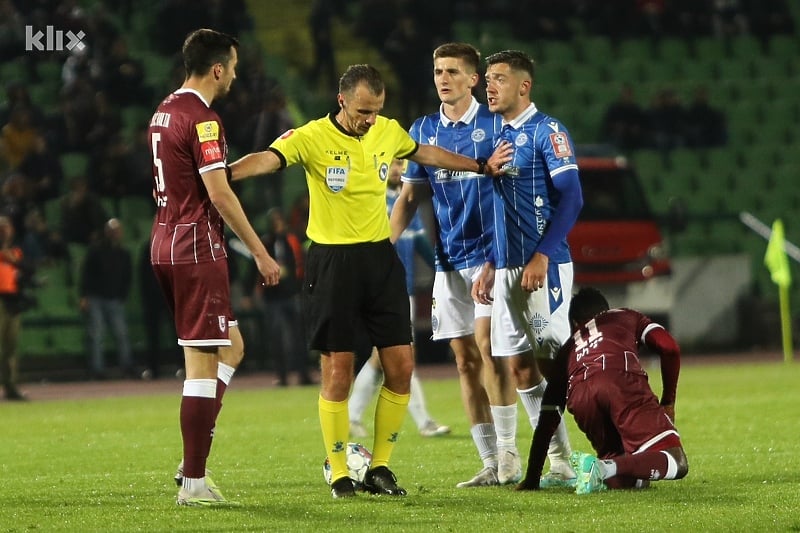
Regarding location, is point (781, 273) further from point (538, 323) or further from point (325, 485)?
point (325, 485)

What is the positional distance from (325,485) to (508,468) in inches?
40.7

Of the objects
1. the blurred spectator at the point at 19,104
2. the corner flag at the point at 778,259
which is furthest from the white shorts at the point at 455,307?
the blurred spectator at the point at 19,104

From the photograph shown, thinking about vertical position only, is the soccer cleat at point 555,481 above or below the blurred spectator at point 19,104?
below

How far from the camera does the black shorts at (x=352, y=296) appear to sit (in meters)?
7.79

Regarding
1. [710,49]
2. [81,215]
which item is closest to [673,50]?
[710,49]

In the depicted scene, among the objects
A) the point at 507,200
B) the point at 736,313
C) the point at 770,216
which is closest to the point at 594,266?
the point at 736,313

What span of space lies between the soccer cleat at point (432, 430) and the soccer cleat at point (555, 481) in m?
3.59

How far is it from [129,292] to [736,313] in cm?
847

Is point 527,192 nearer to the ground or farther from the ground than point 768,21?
nearer to the ground

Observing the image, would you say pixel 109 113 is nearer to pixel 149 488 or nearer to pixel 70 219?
pixel 70 219

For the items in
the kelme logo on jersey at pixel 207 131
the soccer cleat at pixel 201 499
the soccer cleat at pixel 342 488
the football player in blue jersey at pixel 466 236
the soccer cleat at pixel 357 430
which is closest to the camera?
the kelme logo on jersey at pixel 207 131

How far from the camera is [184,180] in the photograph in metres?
7.55

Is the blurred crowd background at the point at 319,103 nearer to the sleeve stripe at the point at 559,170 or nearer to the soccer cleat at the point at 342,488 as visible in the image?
the sleeve stripe at the point at 559,170

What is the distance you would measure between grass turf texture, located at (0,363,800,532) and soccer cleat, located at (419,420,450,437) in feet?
0.25
